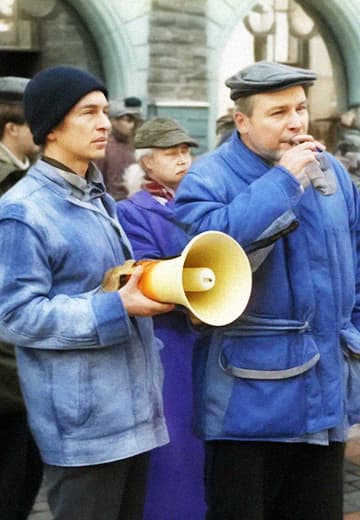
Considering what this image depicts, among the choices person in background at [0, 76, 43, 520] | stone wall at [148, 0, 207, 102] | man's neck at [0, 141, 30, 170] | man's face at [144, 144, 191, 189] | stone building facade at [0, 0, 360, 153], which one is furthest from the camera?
stone wall at [148, 0, 207, 102]

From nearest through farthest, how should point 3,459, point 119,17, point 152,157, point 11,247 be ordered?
point 11,247 < point 3,459 < point 152,157 < point 119,17

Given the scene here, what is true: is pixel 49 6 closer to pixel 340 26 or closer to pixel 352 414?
pixel 340 26

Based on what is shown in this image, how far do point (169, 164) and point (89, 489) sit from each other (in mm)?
1817

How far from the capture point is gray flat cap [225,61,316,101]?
2.54 metres

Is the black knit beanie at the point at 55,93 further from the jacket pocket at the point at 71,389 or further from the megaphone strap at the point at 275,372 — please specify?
the megaphone strap at the point at 275,372

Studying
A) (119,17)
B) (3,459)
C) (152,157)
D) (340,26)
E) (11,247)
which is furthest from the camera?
(340,26)

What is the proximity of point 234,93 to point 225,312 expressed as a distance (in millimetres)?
701

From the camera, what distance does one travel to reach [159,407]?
8.03ft

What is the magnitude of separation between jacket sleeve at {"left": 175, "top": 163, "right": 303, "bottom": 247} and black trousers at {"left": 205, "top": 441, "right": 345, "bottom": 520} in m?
0.61

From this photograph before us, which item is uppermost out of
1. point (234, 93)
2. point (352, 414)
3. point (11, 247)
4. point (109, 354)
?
point (234, 93)

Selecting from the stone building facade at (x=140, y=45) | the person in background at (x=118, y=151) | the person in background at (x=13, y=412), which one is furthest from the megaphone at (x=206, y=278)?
the stone building facade at (x=140, y=45)

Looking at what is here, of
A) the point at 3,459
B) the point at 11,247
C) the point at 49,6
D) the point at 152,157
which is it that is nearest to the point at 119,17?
the point at 49,6

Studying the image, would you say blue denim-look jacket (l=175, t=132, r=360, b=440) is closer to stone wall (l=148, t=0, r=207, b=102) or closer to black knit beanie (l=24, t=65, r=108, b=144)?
black knit beanie (l=24, t=65, r=108, b=144)

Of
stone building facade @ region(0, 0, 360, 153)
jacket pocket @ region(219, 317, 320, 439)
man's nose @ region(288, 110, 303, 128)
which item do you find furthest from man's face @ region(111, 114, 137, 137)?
jacket pocket @ region(219, 317, 320, 439)
